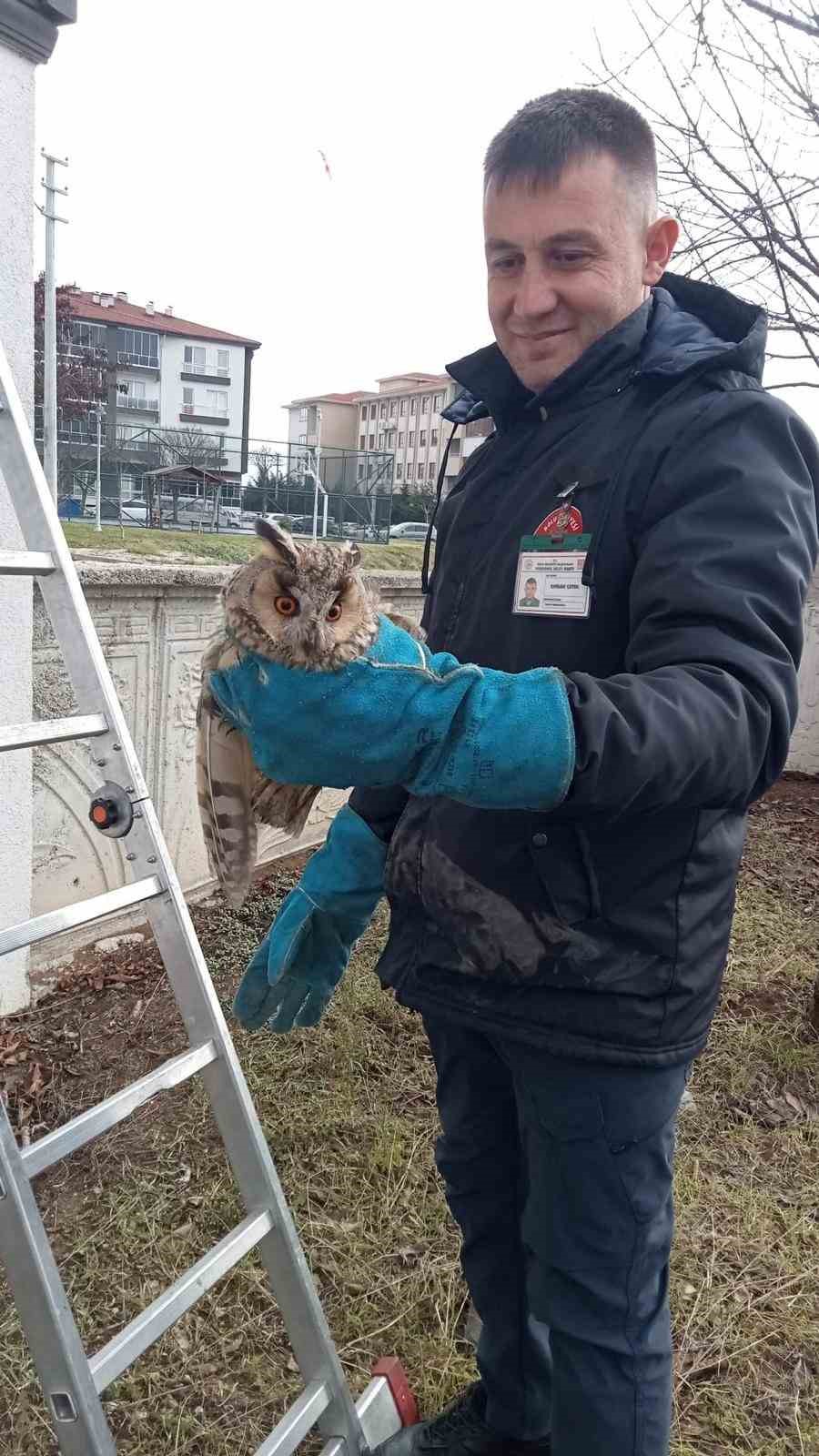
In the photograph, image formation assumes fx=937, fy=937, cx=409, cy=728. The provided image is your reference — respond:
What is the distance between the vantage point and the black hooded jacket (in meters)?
1.08

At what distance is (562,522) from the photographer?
1363 millimetres

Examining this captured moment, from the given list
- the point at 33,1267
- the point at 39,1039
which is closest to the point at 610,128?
the point at 33,1267

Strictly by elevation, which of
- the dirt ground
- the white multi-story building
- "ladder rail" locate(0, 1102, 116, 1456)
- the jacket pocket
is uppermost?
the white multi-story building

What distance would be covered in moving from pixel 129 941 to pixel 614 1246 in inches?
121

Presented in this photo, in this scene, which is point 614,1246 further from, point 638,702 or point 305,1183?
point 305,1183

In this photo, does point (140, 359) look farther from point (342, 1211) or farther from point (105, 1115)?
point (105, 1115)

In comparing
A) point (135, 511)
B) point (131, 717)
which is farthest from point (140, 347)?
point (131, 717)

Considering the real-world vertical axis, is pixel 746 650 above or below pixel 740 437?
below

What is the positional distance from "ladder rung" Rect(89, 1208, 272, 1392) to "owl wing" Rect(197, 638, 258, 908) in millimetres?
612

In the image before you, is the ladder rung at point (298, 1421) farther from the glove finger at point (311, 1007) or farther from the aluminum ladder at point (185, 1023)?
the glove finger at point (311, 1007)

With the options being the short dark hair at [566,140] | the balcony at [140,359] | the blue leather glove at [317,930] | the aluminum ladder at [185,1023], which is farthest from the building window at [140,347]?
the short dark hair at [566,140]

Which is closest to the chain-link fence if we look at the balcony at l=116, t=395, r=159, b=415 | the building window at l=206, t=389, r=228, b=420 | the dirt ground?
the dirt ground

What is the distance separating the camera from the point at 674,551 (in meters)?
1.17

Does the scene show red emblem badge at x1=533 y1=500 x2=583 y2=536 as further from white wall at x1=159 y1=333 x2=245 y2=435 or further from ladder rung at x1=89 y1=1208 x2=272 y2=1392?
white wall at x1=159 y1=333 x2=245 y2=435
